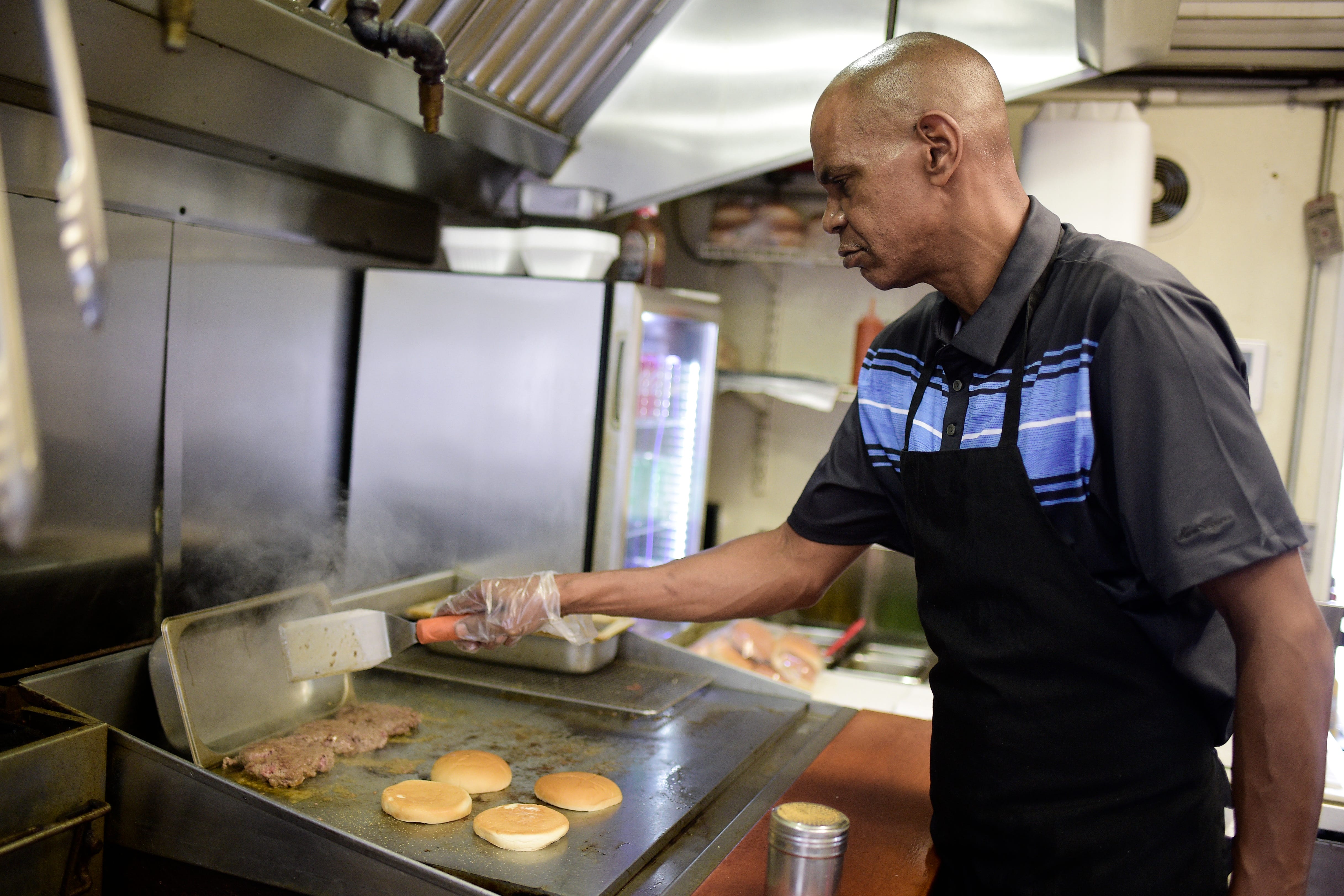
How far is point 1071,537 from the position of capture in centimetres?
140

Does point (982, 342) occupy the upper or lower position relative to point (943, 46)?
lower

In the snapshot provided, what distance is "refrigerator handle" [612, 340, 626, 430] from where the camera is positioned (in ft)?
9.27

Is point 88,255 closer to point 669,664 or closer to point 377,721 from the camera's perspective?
point 377,721

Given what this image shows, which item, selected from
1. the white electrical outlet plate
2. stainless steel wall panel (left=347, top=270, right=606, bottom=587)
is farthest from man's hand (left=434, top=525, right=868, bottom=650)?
the white electrical outlet plate

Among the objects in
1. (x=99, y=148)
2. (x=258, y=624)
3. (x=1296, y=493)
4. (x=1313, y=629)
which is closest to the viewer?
(x=1313, y=629)

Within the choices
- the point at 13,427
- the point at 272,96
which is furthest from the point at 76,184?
the point at 272,96

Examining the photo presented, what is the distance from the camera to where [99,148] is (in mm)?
2094

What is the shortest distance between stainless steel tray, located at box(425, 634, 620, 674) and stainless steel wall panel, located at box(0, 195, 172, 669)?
0.72 meters

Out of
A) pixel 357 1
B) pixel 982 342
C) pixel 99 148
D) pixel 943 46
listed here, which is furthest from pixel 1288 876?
pixel 99 148

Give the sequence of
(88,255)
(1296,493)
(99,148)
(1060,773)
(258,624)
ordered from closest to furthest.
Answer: (88,255) → (1060,773) → (258,624) → (99,148) → (1296,493)

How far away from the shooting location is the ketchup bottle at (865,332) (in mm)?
4180

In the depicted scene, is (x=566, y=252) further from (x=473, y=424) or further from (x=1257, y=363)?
(x=1257, y=363)

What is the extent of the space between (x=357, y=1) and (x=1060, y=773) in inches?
72.4

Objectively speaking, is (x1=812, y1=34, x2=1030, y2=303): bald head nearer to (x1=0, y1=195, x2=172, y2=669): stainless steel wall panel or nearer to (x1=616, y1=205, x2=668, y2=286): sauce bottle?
(x1=0, y1=195, x2=172, y2=669): stainless steel wall panel
